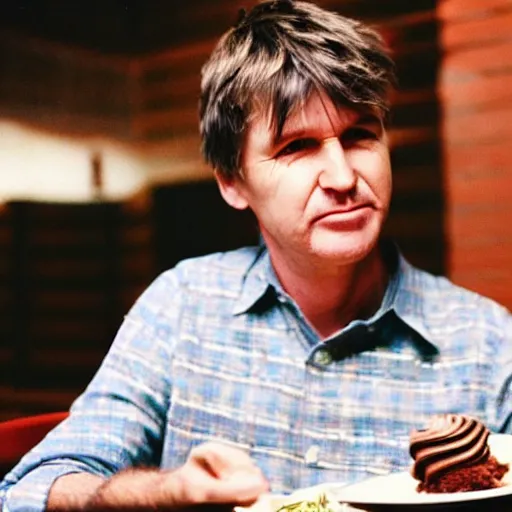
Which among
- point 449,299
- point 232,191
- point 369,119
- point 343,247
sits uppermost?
point 369,119

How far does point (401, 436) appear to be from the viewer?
1210 mm

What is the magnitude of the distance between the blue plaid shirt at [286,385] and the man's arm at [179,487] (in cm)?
6

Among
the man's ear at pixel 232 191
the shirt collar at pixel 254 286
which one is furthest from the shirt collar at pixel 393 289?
the man's ear at pixel 232 191

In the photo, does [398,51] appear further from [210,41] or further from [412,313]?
[412,313]

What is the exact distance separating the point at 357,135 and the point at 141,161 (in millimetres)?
447

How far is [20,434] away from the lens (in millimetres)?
1267

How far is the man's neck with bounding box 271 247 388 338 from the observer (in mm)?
1282

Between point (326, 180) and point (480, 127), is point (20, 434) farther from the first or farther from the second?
point (480, 127)

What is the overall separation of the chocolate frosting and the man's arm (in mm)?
236

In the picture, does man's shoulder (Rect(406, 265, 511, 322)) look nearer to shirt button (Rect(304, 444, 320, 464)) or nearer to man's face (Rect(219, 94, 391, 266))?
man's face (Rect(219, 94, 391, 266))

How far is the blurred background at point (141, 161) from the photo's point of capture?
1.27 meters

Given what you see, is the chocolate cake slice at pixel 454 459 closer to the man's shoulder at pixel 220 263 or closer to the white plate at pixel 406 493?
the white plate at pixel 406 493

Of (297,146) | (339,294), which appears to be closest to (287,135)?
(297,146)

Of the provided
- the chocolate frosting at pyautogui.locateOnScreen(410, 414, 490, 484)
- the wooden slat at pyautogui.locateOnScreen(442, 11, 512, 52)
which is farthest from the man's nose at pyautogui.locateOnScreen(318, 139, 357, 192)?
the wooden slat at pyautogui.locateOnScreen(442, 11, 512, 52)
